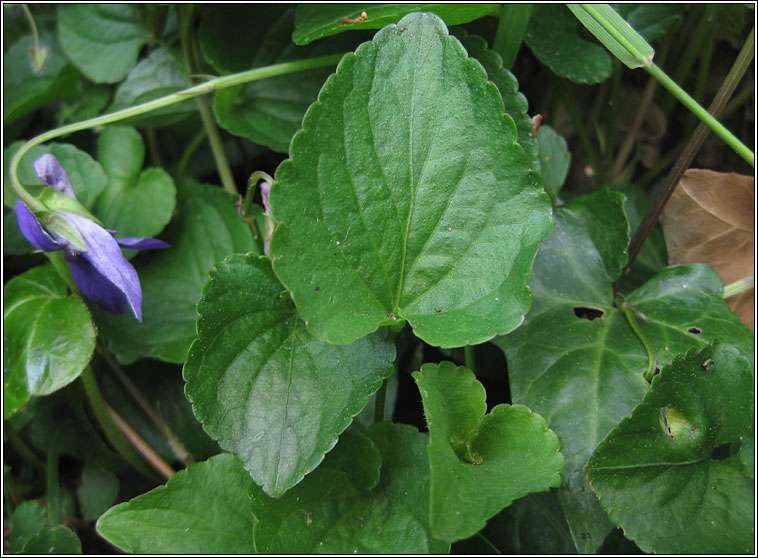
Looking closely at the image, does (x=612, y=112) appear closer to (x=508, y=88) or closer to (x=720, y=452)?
(x=508, y=88)

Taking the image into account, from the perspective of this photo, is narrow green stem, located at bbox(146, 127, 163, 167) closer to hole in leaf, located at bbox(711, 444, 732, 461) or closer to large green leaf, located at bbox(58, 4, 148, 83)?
large green leaf, located at bbox(58, 4, 148, 83)

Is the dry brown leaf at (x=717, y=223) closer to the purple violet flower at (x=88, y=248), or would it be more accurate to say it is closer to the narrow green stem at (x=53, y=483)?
the purple violet flower at (x=88, y=248)

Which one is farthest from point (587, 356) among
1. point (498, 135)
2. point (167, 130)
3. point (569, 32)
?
point (167, 130)

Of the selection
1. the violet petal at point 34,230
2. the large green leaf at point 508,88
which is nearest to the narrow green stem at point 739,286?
the large green leaf at point 508,88

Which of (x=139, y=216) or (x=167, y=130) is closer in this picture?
(x=139, y=216)

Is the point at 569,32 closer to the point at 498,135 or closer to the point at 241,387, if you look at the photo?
the point at 498,135

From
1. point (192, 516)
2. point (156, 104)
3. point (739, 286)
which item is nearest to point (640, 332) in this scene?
point (739, 286)
